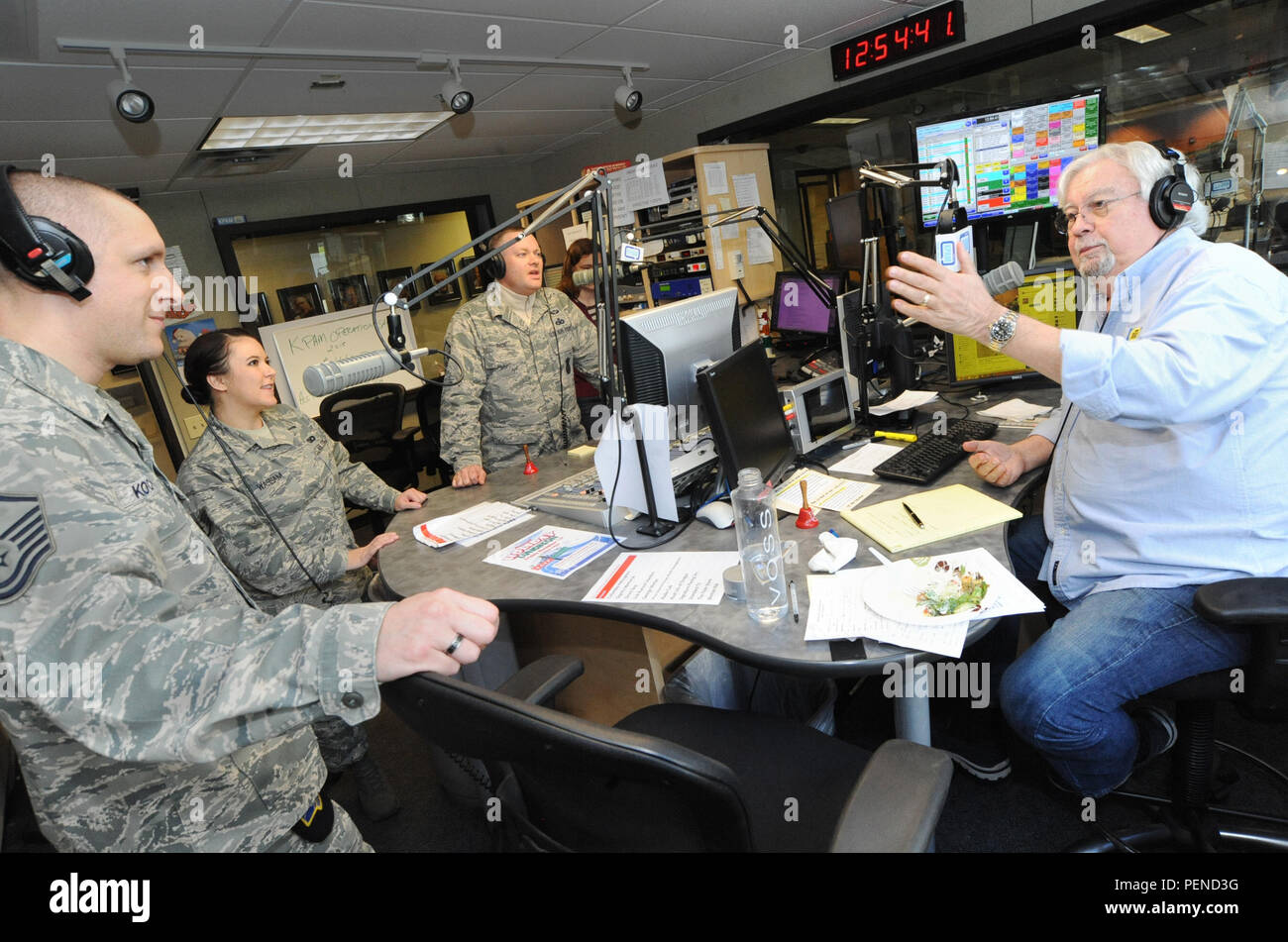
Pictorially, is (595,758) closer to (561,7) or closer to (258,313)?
(561,7)

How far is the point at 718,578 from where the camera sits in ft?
4.50

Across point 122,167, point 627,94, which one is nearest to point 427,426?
point 122,167

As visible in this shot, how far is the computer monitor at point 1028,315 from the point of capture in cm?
222

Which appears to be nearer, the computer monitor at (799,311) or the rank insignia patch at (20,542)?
the rank insignia patch at (20,542)

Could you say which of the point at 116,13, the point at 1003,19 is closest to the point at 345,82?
the point at 116,13

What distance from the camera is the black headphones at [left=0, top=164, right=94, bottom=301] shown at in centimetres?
82

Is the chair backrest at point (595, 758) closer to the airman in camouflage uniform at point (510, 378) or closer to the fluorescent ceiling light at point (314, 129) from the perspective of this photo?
the airman in camouflage uniform at point (510, 378)

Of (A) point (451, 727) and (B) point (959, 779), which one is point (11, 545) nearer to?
(A) point (451, 727)

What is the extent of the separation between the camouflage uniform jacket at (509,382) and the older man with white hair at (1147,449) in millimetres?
1681

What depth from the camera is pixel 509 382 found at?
272cm

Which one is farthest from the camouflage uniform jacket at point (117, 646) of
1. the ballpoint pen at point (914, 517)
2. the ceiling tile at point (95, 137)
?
the ceiling tile at point (95, 137)

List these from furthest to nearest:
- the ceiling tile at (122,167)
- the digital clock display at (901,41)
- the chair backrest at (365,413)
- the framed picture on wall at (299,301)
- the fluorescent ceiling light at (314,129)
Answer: the framed picture on wall at (299,301)
the chair backrest at (365,413)
the ceiling tile at (122,167)
the fluorescent ceiling light at (314,129)
the digital clock display at (901,41)
